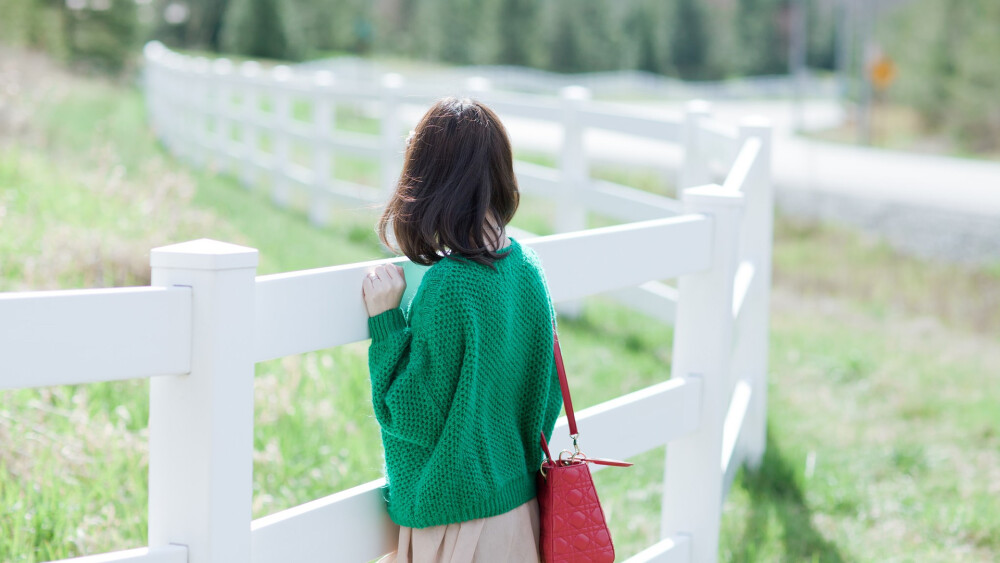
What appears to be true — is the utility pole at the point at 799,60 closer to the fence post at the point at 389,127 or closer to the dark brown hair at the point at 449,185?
the fence post at the point at 389,127

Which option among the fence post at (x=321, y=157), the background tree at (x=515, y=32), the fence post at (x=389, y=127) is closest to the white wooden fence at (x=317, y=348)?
the fence post at (x=389, y=127)

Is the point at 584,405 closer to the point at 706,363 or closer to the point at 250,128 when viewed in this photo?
the point at 706,363

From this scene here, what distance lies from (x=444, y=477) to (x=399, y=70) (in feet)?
124

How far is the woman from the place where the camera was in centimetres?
194

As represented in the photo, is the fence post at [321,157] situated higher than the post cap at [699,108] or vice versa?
the post cap at [699,108]

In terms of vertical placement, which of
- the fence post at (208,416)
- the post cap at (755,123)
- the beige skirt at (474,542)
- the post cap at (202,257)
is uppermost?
the post cap at (755,123)

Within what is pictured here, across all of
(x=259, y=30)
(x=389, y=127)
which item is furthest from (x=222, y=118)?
(x=259, y=30)

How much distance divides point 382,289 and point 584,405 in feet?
9.73

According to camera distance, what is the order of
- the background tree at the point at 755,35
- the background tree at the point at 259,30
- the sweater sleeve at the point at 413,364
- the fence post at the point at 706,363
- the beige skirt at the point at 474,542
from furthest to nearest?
the background tree at the point at 755,35 → the background tree at the point at 259,30 → the fence post at the point at 706,363 → the beige skirt at the point at 474,542 → the sweater sleeve at the point at 413,364

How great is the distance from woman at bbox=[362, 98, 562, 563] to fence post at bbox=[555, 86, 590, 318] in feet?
15.1

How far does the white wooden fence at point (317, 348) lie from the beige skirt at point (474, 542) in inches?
3.4

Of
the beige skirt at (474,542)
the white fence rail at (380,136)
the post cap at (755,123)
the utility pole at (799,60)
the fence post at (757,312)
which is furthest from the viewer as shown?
the utility pole at (799,60)

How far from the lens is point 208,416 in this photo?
1683 mm

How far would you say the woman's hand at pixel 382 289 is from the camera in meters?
1.98
